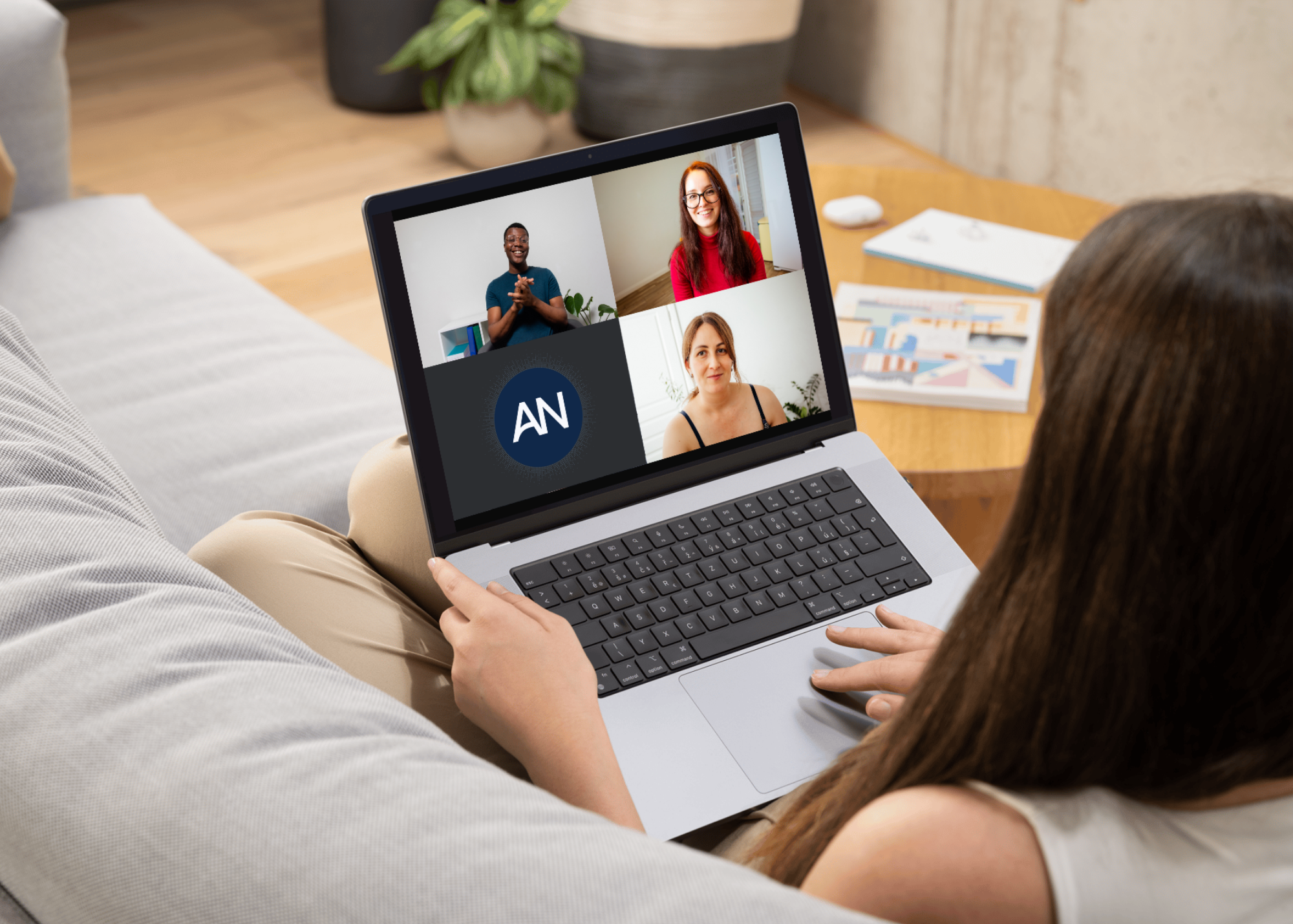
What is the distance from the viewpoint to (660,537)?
0.90 m

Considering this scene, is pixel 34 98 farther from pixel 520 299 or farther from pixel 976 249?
pixel 976 249

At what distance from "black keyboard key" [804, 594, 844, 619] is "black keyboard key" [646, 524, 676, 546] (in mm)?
120

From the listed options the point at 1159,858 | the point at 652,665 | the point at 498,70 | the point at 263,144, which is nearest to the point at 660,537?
the point at 652,665

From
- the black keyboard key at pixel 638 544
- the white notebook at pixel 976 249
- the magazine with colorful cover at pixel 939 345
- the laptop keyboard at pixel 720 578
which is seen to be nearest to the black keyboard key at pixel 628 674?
the laptop keyboard at pixel 720 578

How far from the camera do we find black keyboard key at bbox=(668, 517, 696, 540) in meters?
0.91

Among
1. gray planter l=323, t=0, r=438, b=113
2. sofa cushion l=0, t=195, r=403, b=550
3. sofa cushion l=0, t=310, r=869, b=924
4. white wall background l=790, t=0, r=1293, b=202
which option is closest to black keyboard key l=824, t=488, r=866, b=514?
sofa cushion l=0, t=310, r=869, b=924

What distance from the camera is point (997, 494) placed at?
1206mm

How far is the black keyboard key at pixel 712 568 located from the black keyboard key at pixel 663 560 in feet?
0.07

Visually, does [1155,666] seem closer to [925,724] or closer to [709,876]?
[925,724]

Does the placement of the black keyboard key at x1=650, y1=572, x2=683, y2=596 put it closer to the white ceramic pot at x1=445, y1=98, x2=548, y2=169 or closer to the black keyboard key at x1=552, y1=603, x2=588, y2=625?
the black keyboard key at x1=552, y1=603, x2=588, y2=625

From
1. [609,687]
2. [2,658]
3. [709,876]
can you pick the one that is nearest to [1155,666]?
[709,876]

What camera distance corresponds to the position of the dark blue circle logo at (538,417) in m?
0.88

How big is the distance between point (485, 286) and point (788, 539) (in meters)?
0.32

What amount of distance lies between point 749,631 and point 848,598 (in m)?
0.09
